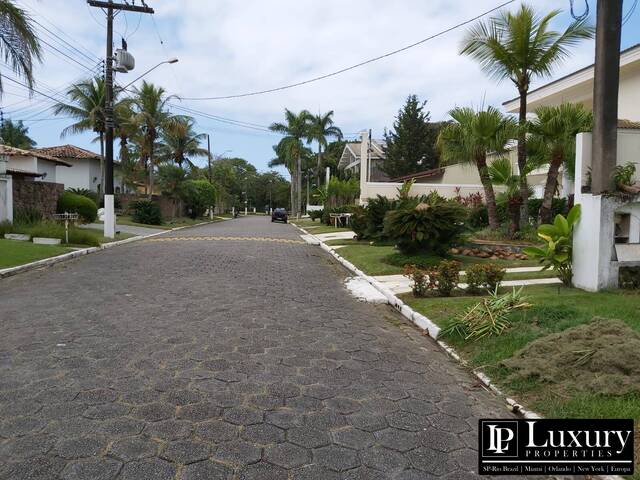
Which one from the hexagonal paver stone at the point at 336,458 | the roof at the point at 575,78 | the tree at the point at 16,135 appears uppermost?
the tree at the point at 16,135

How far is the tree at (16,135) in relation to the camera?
66625 millimetres

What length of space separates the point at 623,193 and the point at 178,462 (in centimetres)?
777

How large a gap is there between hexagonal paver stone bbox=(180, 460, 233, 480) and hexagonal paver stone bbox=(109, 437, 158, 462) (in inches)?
13.2

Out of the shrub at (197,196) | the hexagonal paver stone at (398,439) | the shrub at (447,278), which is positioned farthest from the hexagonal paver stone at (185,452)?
the shrub at (197,196)

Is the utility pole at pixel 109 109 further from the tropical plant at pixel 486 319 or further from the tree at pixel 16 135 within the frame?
the tree at pixel 16 135

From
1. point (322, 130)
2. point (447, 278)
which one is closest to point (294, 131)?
point (322, 130)

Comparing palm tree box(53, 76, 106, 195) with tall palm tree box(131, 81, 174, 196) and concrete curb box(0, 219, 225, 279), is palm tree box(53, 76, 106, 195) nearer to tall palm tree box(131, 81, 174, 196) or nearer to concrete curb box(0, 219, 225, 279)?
tall palm tree box(131, 81, 174, 196)

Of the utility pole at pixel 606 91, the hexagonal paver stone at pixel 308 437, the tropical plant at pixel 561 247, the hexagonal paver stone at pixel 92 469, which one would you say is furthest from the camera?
the tropical plant at pixel 561 247

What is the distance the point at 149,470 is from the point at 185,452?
0.93 ft

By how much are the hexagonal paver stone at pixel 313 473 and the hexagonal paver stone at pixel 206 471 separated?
1.36 feet

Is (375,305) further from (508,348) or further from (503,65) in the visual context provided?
(503,65)

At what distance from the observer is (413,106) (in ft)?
162

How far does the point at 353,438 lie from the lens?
3.82 meters

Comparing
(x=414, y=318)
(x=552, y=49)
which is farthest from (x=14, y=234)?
(x=552, y=49)
